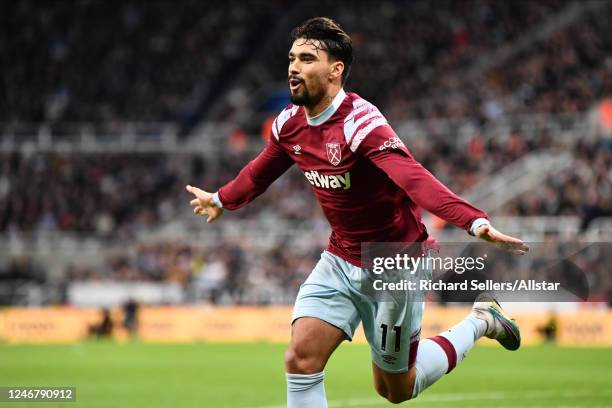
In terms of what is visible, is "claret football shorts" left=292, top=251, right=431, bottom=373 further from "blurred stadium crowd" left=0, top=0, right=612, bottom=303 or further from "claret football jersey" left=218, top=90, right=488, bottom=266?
"blurred stadium crowd" left=0, top=0, right=612, bottom=303

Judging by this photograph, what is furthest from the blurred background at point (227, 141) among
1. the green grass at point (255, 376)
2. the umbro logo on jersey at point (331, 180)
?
the umbro logo on jersey at point (331, 180)

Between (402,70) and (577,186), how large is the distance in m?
A: 11.8

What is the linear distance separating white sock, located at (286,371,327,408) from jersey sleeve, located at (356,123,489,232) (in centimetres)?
133

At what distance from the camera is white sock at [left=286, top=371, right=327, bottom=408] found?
7184 millimetres

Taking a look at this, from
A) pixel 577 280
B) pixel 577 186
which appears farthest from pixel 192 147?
pixel 577 280

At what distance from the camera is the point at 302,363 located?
7223 millimetres

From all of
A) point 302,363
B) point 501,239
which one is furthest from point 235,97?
point 501,239

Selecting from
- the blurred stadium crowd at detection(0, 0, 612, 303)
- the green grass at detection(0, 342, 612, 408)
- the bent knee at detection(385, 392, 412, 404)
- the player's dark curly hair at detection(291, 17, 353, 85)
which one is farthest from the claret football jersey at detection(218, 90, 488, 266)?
the blurred stadium crowd at detection(0, 0, 612, 303)

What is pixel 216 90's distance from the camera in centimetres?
4216

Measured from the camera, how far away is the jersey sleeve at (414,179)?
255 inches

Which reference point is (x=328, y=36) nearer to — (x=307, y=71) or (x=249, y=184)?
(x=307, y=71)

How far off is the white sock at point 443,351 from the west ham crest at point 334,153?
1575 millimetres

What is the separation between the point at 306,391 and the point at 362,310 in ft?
2.46

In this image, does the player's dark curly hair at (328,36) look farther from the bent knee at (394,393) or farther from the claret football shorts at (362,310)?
the bent knee at (394,393)
